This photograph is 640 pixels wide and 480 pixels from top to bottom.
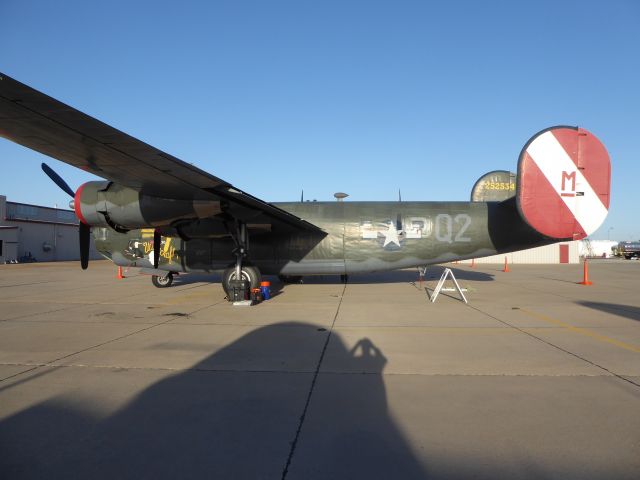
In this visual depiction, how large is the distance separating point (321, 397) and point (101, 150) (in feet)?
19.6

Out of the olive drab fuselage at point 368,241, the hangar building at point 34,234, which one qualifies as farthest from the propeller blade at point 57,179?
the hangar building at point 34,234

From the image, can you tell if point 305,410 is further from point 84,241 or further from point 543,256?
point 543,256

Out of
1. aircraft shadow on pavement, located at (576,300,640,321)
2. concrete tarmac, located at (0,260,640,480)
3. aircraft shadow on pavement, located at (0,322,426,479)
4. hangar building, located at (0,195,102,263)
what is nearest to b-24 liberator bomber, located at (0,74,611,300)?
aircraft shadow on pavement, located at (576,300,640,321)

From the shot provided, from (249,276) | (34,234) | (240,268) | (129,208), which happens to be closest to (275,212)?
(240,268)

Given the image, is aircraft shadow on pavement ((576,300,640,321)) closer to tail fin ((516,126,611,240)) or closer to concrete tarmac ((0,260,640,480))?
concrete tarmac ((0,260,640,480))

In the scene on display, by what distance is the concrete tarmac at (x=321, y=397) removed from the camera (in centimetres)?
288

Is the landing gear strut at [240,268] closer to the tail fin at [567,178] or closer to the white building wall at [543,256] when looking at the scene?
the tail fin at [567,178]

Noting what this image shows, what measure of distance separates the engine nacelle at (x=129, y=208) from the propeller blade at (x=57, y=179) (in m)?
2.08

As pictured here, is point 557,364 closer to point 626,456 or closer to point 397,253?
point 626,456

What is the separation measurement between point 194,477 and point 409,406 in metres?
2.11

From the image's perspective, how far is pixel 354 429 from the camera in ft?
11.0

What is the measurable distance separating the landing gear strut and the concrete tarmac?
2.34m

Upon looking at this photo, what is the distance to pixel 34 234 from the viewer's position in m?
43.3

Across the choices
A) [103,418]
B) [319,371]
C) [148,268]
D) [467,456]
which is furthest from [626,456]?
[148,268]
